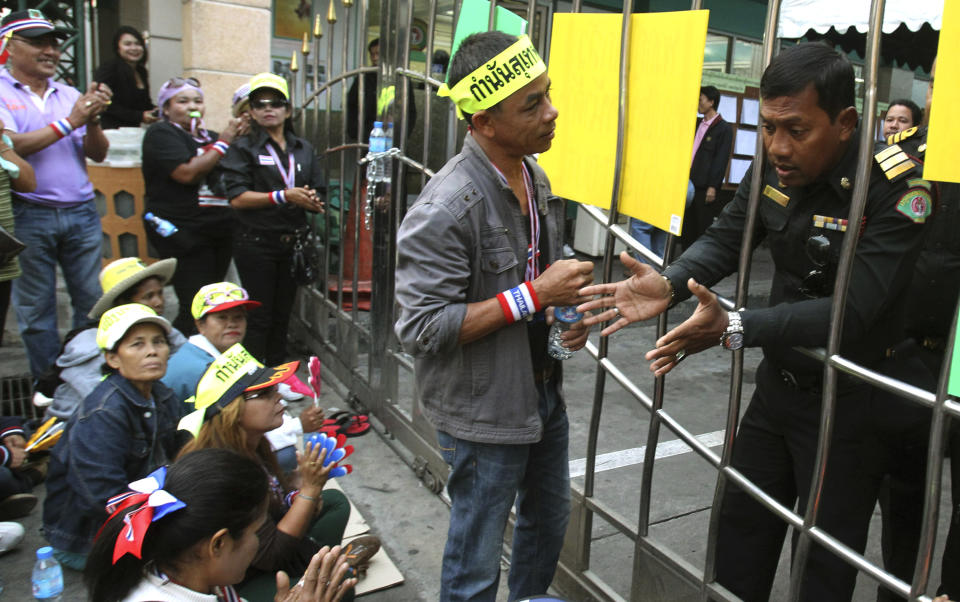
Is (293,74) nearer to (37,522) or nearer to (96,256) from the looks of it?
(96,256)

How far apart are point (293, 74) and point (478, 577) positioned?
441 cm

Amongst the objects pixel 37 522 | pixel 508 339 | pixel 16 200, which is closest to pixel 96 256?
pixel 16 200

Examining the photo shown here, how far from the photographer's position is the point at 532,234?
7.45ft

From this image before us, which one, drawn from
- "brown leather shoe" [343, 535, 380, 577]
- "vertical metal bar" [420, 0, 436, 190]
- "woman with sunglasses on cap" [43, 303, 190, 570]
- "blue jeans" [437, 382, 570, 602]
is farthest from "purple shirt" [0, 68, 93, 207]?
"blue jeans" [437, 382, 570, 602]

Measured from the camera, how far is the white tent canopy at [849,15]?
5.47 meters

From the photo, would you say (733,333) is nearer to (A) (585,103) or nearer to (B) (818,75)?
(B) (818,75)

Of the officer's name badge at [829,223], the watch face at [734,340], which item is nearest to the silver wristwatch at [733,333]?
the watch face at [734,340]

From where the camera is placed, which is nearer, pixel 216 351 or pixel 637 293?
pixel 637 293

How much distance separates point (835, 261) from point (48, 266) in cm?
412

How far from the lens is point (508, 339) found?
2141 millimetres

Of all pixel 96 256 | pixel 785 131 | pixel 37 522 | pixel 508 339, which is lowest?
pixel 37 522

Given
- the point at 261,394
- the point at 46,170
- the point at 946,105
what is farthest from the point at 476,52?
the point at 46,170

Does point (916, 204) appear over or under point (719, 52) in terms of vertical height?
under

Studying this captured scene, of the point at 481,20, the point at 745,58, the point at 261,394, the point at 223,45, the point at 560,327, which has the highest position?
the point at 745,58
